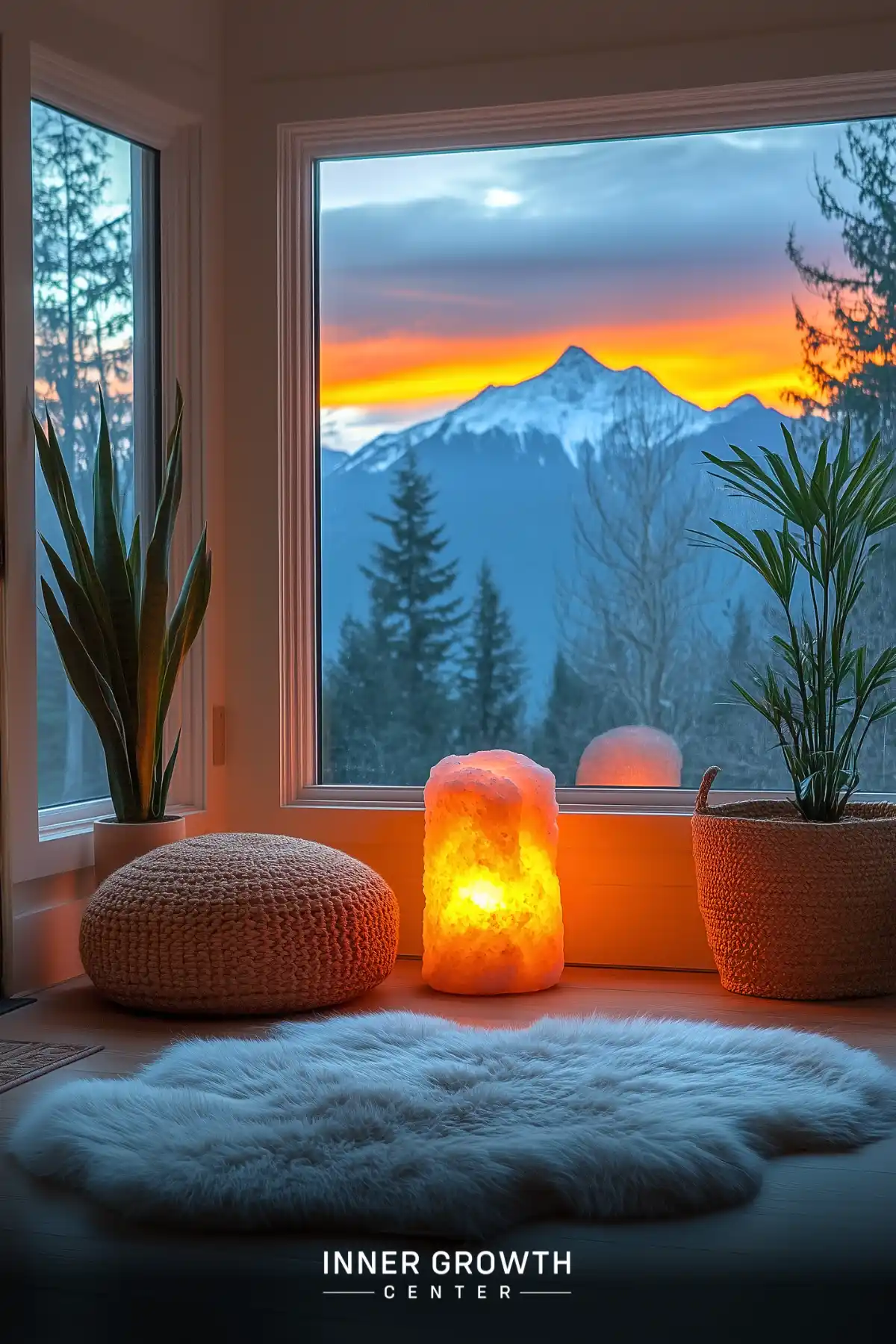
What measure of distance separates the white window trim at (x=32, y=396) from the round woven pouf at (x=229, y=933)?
0.27 metres

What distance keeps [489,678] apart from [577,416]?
26.2 inches

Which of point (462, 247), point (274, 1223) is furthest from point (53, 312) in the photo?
point (274, 1223)

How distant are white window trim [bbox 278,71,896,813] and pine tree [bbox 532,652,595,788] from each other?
82 mm

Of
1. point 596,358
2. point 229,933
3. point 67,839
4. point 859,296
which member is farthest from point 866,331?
point 67,839

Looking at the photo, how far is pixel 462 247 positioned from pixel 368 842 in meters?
1.47

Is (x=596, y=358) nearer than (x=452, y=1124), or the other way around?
(x=452, y=1124)

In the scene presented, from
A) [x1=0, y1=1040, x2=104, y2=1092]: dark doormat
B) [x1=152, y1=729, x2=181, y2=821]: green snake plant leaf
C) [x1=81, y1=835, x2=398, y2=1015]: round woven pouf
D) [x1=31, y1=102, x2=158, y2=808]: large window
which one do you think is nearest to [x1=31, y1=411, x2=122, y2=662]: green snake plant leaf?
[x1=31, y1=102, x2=158, y2=808]: large window

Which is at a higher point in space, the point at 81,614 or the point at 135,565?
the point at 135,565

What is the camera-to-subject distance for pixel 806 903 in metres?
2.77

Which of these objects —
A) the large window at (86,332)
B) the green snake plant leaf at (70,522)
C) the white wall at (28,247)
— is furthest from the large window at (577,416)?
the green snake plant leaf at (70,522)

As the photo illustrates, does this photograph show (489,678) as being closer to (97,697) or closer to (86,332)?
(97,697)

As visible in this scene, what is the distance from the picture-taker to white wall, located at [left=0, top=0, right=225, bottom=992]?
2816mm

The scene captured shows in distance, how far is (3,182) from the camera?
9.17 feet

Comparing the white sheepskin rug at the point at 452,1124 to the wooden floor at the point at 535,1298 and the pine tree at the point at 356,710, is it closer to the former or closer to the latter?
the wooden floor at the point at 535,1298
